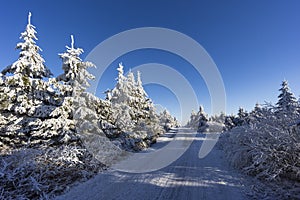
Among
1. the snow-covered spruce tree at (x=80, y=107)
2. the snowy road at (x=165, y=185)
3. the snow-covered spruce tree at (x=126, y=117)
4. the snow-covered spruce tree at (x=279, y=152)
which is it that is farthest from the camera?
the snow-covered spruce tree at (x=126, y=117)

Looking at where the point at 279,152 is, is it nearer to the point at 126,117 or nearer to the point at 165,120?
the point at 126,117

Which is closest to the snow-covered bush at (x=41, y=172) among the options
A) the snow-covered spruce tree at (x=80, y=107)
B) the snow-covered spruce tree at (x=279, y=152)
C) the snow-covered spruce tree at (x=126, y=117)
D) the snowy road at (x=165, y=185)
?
the snowy road at (x=165, y=185)

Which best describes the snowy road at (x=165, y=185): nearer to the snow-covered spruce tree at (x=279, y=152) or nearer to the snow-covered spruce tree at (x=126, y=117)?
the snow-covered spruce tree at (x=279, y=152)

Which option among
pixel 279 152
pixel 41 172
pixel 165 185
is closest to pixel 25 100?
pixel 41 172

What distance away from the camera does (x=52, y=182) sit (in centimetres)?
584

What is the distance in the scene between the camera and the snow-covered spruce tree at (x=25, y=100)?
8711 mm

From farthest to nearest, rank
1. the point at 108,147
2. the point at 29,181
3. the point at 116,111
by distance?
the point at 116,111 < the point at 108,147 < the point at 29,181

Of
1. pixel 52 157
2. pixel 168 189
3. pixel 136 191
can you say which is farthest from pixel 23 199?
pixel 168 189

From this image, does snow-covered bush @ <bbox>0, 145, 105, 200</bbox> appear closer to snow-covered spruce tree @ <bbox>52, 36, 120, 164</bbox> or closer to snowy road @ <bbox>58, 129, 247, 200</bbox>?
snowy road @ <bbox>58, 129, 247, 200</bbox>

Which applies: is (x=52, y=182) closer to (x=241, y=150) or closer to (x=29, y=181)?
(x=29, y=181)

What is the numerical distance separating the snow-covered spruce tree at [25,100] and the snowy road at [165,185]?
4.63 m

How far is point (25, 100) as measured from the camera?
8.96 metres

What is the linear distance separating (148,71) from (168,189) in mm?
16737

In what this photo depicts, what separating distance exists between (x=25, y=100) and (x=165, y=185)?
874cm
